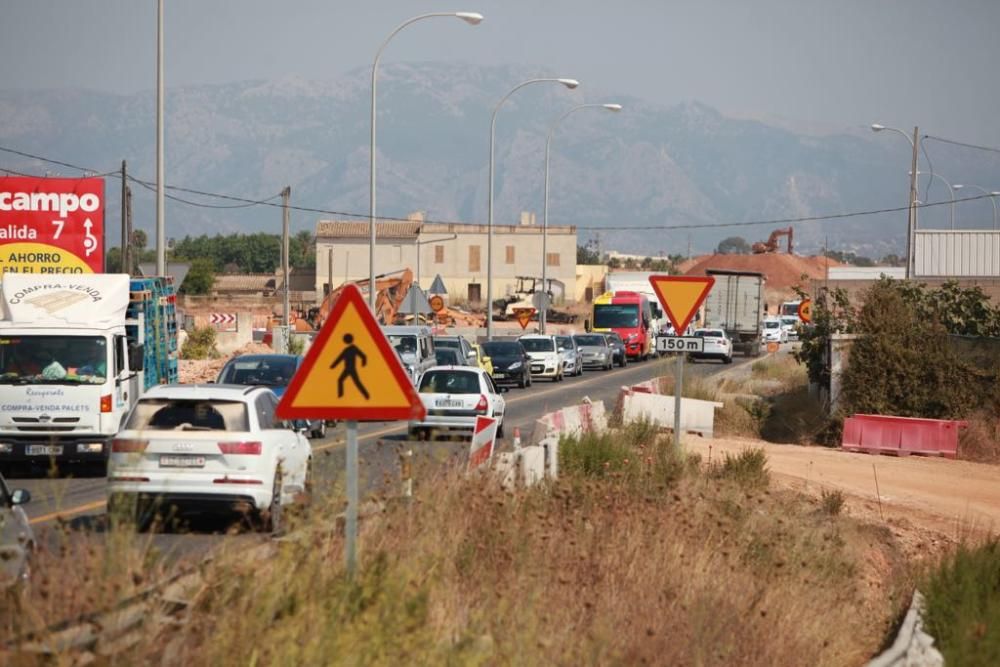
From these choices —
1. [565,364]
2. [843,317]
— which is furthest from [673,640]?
[565,364]

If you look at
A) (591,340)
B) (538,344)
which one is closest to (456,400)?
(538,344)

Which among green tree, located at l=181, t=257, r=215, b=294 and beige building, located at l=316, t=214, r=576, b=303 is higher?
beige building, located at l=316, t=214, r=576, b=303

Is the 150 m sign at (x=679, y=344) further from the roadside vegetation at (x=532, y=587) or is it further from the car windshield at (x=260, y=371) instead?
the car windshield at (x=260, y=371)

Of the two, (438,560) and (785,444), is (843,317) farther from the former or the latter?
(438,560)

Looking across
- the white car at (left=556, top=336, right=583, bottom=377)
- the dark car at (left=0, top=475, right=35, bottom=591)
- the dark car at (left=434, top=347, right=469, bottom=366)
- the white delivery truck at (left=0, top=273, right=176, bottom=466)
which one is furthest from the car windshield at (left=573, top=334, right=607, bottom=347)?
the dark car at (left=0, top=475, right=35, bottom=591)

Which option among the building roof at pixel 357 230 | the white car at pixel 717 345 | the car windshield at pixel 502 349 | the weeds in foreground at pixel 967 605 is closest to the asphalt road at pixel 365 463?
the car windshield at pixel 502 349

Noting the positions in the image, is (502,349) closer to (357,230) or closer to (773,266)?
(357,230)

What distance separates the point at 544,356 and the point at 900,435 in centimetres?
2276

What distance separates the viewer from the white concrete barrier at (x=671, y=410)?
29234 mm

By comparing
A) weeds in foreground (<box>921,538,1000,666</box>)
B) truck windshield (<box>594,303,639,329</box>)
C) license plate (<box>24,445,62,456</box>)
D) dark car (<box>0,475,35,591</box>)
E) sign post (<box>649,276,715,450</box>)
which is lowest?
weeds in foreground (<box>921,538,1000,666</box>)

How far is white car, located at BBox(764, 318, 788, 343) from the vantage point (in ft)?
269

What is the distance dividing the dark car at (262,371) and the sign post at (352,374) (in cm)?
1744

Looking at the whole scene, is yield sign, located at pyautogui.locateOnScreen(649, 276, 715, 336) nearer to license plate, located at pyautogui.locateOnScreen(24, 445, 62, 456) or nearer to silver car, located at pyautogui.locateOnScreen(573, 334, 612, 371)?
license plate, located at pyautogui.locateOnScreen(24, 445, 62, 456)

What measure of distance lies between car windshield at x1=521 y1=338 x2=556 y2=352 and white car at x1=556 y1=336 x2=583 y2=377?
1.92 metres
